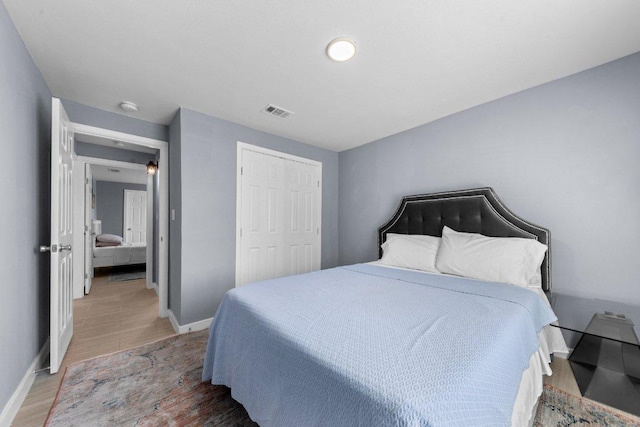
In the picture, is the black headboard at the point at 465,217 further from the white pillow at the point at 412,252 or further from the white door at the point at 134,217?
the white door at the point at 134,217

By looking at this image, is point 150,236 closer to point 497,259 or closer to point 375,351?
point 375,351

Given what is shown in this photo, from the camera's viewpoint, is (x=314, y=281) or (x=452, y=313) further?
(x=314, y=281)

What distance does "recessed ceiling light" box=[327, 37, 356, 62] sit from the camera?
1655 mm

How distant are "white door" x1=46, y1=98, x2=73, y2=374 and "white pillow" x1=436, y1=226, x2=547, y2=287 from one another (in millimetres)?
3094

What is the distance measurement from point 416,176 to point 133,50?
290 centimetres

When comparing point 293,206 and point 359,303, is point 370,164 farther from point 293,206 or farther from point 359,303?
point 359,303

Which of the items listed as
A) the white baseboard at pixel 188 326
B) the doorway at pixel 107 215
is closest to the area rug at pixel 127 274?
the doorway at pixel 107 215

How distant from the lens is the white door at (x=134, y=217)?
746 centimetres

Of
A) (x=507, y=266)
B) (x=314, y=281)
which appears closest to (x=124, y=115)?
(x=314, y=281)

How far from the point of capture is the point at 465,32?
1.59 m

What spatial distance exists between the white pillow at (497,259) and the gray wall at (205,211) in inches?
91.0

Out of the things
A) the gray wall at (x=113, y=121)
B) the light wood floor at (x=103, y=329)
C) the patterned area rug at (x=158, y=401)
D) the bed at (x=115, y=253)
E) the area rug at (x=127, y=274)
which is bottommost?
the area rug at (x=127, y=274)

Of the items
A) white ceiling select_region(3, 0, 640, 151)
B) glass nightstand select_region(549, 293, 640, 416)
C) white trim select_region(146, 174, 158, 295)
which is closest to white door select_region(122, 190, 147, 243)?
white trim select_region(146, 174, 158, 295)

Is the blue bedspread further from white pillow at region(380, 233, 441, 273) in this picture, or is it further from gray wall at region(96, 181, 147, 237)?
gray wall at region(96, 181, 147, 237)
